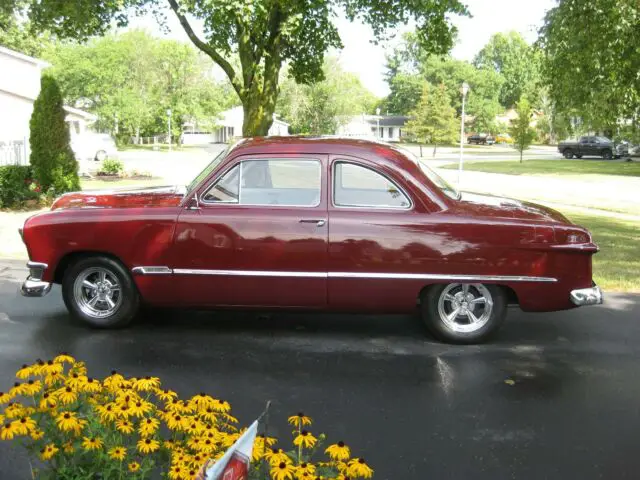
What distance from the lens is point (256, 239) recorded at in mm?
6234

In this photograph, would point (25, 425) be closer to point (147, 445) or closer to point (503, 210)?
point (147, 445)

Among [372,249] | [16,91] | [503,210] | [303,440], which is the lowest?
[303,440]

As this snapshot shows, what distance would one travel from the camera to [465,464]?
4094 millimetres

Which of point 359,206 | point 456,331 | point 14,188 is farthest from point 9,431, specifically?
point 14,188

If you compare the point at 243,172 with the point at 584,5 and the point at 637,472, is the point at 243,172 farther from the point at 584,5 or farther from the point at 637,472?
the point at 584,5

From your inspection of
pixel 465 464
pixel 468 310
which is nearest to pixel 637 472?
pixel 465 464

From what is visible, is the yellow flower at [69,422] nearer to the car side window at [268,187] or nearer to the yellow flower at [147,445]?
the yellow flower at [147,445]

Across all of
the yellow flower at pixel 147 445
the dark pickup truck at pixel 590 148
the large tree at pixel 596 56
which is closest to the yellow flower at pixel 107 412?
the yellow flower at pixel 147 445

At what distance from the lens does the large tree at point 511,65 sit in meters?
120

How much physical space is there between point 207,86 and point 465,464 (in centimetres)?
6960

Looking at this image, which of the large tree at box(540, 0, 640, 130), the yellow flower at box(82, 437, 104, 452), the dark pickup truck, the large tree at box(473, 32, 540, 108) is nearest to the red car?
the yellow flower at box(82, 437, 104, 452)

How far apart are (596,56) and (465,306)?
5688mm

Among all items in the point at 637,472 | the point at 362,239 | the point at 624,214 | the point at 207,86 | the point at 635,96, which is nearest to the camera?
the point at 637,472

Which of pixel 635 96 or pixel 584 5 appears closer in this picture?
pixel 584 5
